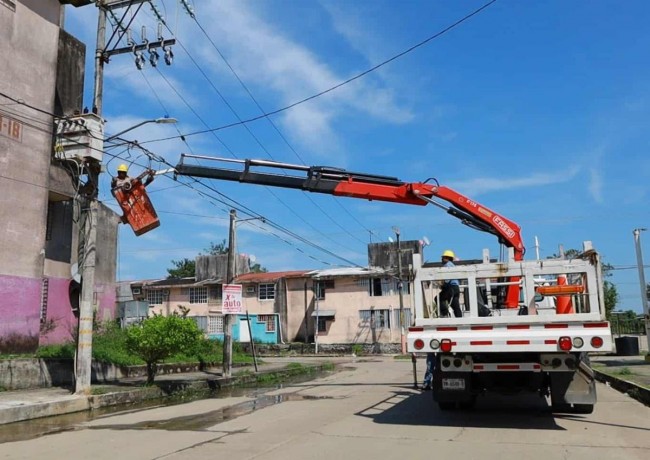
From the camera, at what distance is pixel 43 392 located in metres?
13.6

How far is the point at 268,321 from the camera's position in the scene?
4775cm

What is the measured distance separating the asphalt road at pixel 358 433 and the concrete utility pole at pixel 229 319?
615 cm

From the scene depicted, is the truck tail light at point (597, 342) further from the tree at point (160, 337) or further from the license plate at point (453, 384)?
the tree at point (160, 337)

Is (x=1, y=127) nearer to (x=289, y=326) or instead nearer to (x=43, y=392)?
(x=43, y=392)

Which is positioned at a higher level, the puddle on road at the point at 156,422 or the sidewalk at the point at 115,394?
the sidewalk at the point at 115,394

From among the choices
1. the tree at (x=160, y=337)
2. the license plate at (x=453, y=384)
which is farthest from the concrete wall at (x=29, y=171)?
the license plate at (x=453, y=384)

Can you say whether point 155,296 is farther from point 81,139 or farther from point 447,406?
point 447,406

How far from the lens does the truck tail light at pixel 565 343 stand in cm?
795

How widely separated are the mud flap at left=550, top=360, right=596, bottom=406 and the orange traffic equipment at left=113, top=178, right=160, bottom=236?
32.5ft

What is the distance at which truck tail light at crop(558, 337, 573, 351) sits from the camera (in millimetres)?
7946

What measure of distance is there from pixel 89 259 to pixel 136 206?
1.70 m

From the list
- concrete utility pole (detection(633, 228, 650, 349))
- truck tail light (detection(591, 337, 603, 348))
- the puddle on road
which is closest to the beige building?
concrete utility pole (detection(633, 228, 650, 349))

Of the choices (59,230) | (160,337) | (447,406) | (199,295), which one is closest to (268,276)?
(199,295)

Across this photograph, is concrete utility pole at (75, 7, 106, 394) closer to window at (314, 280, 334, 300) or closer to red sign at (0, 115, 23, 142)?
red sign at (0, 115, 23, 142)
